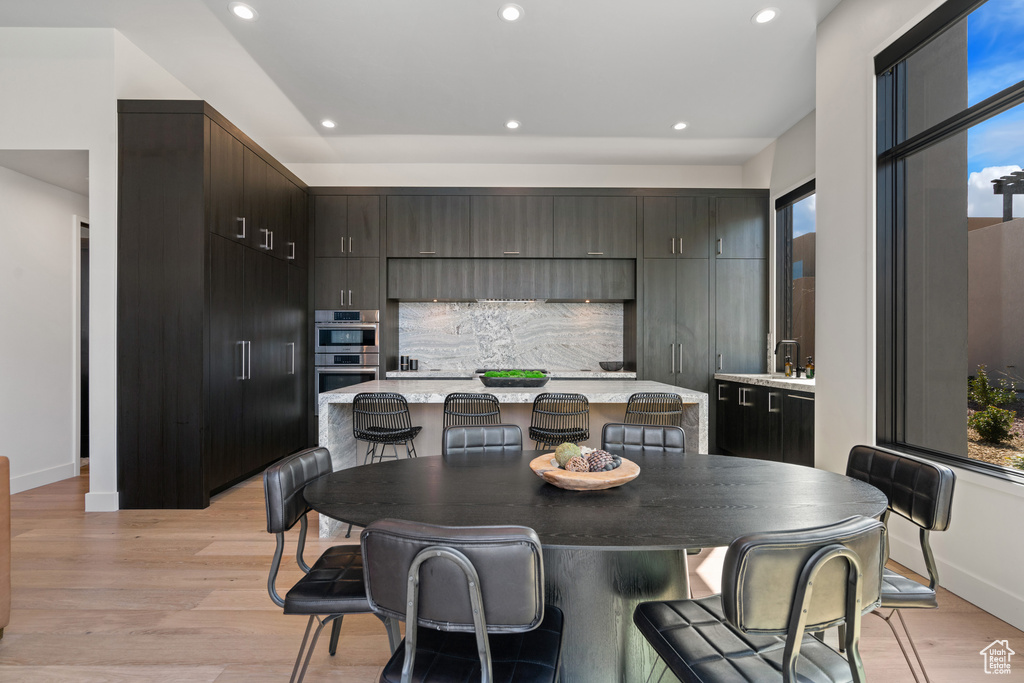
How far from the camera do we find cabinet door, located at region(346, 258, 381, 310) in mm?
5609

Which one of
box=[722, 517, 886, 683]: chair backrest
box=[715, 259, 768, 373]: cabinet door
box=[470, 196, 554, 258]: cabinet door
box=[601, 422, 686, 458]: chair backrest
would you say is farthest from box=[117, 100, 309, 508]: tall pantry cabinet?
box=[715, 259, 768, 373]: cabinet door

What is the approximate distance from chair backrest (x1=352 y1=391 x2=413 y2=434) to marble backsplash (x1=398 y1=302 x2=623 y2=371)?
8.42 ft

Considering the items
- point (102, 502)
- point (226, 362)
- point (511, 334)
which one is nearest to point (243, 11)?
point (226, 362)

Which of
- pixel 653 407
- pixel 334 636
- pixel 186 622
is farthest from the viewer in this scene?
pixel 653 407

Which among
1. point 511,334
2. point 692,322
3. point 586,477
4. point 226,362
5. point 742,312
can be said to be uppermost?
point 742,312

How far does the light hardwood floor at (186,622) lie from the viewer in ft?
6.00

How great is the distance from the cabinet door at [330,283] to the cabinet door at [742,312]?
14.0 feet

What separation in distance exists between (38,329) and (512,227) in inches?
175

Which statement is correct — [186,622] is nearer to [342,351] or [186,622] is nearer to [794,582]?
[794,582]

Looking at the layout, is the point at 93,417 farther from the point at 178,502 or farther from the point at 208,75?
the point at 208,75

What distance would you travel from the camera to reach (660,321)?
18.2 ft

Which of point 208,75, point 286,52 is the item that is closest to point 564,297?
point 286,52

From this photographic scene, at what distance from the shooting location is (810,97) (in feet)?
14.2

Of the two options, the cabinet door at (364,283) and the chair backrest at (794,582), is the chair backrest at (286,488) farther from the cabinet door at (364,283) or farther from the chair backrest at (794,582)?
the cabinet door at (364,283)
